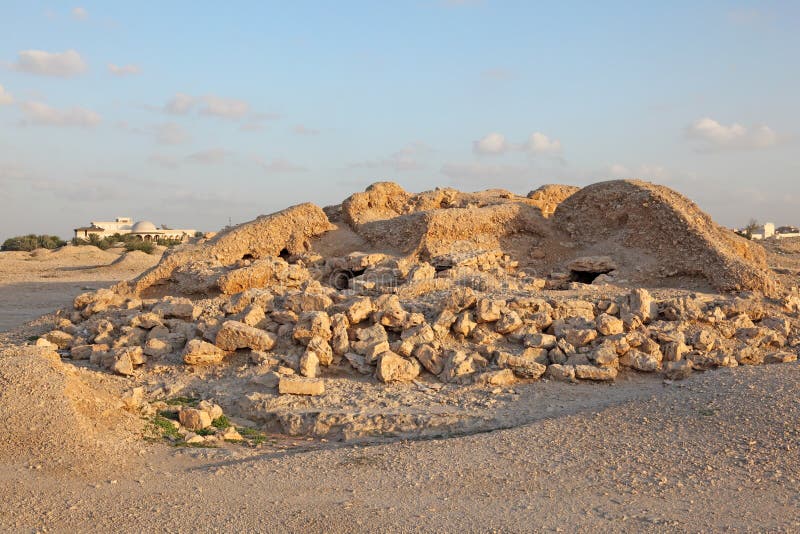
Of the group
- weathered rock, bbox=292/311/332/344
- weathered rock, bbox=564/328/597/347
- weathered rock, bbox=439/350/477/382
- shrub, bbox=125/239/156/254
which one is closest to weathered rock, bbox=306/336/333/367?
weathered rock, bbox=292/311/332/344

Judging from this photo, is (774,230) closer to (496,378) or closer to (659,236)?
(659,236)

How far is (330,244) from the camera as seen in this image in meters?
11.3

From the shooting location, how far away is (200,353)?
713cm

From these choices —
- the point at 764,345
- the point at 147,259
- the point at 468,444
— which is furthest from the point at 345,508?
the point at 147,259

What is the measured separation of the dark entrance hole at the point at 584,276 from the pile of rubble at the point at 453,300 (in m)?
0.02

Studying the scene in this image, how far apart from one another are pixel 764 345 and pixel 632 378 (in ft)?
6.00

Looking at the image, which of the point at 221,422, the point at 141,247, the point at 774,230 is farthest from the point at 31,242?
the point at 774,230

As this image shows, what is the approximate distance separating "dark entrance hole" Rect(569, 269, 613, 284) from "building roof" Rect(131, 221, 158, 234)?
41947 mm

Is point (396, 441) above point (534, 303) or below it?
below

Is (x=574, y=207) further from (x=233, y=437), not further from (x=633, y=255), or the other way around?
(x=233, y=437)

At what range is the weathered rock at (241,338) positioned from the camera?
283 inches

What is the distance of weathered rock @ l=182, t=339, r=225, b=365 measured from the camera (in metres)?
7.11

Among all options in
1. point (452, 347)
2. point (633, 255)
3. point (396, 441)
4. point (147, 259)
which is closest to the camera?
point (396, 441)

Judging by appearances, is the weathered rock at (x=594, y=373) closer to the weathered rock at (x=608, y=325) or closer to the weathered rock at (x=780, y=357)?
the weathered rock at (x=608, y=325)
